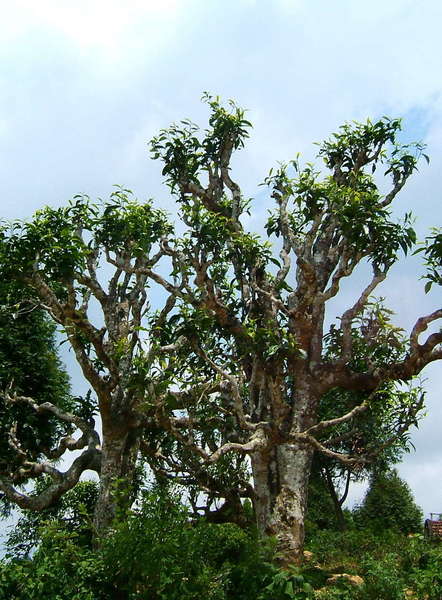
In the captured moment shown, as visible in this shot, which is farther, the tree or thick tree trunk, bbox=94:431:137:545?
the tree

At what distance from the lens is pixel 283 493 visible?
14328mm

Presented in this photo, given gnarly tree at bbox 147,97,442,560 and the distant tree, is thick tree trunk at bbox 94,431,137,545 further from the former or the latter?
the distant tree

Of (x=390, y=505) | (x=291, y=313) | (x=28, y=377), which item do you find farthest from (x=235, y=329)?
(x=390, y=505)

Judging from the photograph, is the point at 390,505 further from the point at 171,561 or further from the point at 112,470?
the point at 171,561

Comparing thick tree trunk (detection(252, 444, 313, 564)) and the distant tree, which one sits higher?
the distant tree

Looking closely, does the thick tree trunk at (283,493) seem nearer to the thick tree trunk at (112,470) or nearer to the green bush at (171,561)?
the thick tree trunk at (112,470)

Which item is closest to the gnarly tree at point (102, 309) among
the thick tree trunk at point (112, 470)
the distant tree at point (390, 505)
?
the thick tree trunk at point (112, 470)

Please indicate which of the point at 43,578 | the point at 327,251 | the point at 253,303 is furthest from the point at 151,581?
the point at 327,251

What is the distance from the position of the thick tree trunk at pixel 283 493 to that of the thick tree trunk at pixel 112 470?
10.1 feet

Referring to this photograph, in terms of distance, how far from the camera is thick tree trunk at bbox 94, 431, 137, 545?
1539 centimetres

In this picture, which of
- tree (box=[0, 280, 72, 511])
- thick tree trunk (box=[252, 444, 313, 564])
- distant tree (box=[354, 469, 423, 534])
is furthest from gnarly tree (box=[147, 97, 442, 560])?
distant tree (box=[354, 469, 423, 534])

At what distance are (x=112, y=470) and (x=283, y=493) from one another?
14.6ft

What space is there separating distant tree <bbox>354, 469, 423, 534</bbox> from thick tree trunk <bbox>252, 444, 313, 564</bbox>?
21063mm

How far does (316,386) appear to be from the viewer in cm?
1567
